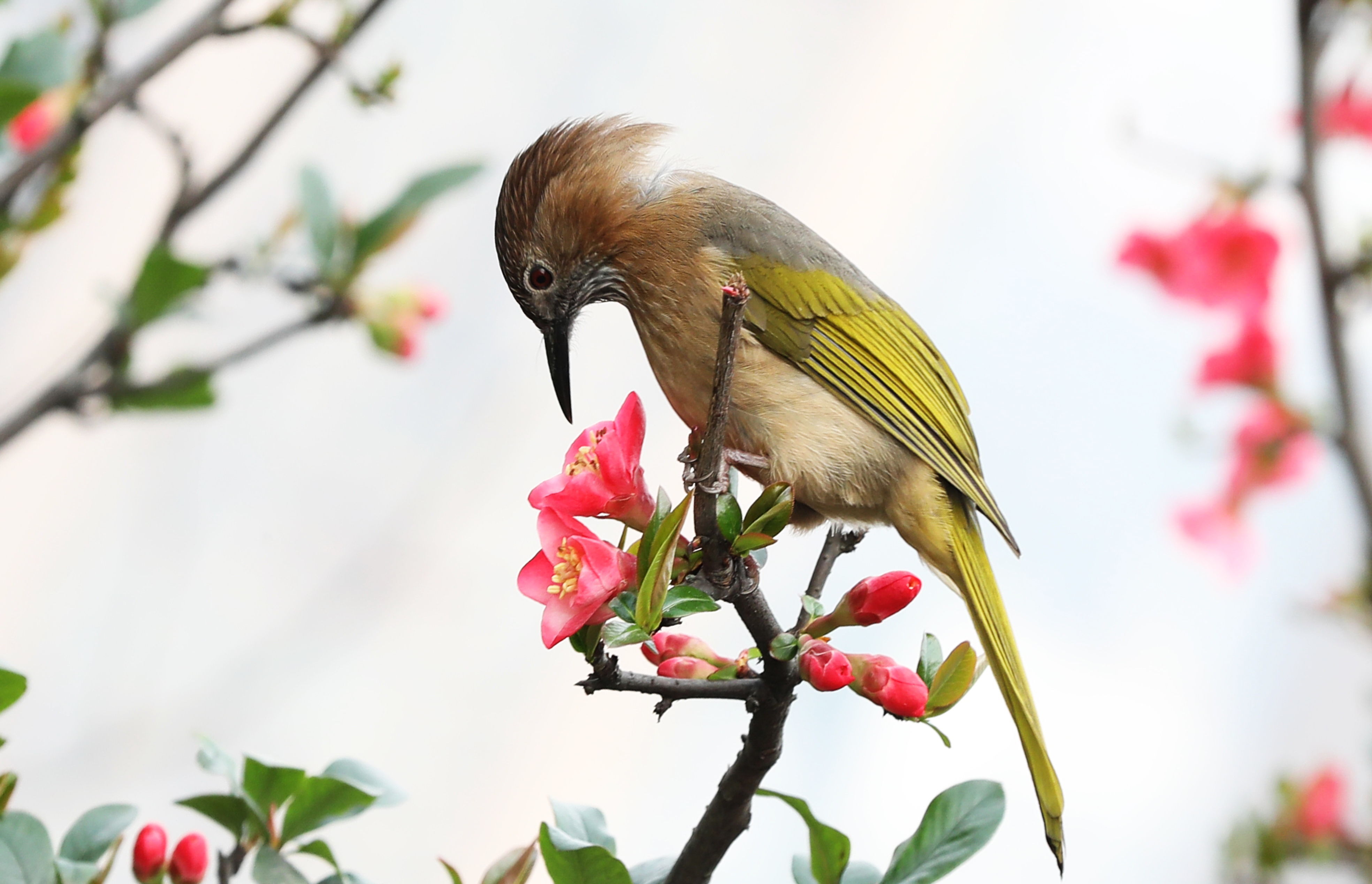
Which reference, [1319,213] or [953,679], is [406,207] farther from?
[1319,213]

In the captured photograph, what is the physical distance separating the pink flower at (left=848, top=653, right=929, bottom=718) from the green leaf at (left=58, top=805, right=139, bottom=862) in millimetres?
614

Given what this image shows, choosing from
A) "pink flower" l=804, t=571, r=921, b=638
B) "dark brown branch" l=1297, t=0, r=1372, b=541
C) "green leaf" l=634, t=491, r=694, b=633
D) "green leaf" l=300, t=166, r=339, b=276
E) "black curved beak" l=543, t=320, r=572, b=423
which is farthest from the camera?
"green leaf" l=300, t=166, r=339, b=276

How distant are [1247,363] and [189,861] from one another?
1.81 meters

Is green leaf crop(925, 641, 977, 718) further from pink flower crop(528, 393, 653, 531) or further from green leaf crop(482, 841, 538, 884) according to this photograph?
green leaf crop(482, 841, 538, 884)

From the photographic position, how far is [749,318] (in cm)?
125

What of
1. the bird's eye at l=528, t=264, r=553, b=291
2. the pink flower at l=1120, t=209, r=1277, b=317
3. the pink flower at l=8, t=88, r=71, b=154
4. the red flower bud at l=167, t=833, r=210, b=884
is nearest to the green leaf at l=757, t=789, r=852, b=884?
the red flower bud at l=167, t=833, r=210, b=884

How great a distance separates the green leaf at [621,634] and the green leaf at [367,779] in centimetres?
31

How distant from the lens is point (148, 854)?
92cm

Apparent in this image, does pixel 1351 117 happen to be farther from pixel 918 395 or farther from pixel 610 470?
pixel 610 470

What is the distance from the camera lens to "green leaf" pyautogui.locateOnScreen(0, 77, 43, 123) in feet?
3.64

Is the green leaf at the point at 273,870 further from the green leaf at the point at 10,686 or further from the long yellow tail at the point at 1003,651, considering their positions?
the long yellow tail at the point at 1003,651

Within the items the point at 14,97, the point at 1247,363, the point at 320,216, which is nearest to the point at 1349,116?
the point at 1247,363

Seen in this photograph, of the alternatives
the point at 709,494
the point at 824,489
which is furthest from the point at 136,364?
the point at 709,494

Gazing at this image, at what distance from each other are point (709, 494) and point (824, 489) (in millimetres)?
392
